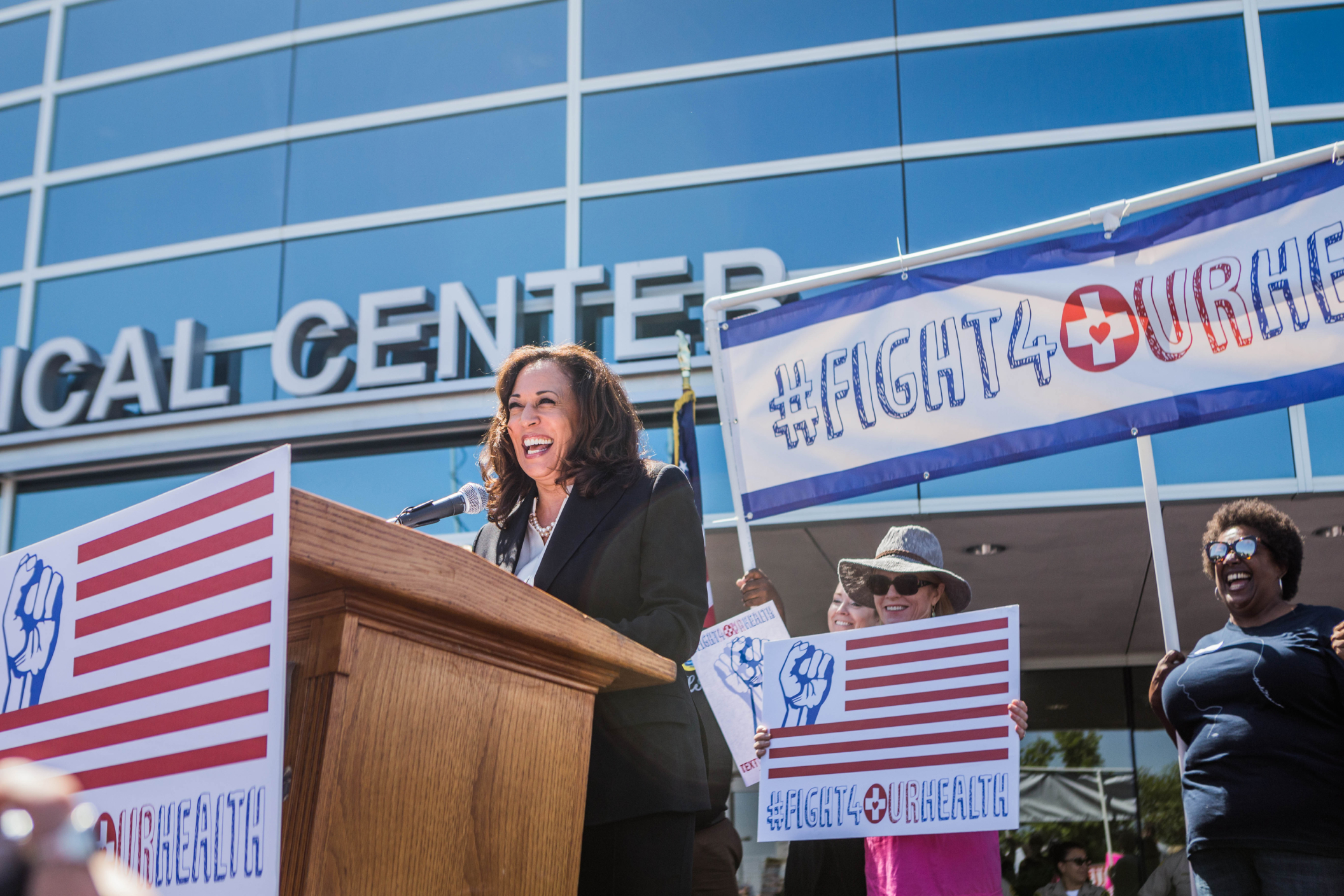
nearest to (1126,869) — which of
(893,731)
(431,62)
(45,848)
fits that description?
(893,731)

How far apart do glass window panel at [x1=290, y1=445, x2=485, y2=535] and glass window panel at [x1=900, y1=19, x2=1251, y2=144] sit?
399 centimetres

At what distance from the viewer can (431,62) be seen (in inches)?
361

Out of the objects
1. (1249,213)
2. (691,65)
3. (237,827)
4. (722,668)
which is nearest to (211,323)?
(691,65)

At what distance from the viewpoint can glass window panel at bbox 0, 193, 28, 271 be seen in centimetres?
969

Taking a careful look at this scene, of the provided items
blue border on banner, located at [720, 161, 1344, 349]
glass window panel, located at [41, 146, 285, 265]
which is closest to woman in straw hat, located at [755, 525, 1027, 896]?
blue border on banner, located at [720, 161, 1344, 349]

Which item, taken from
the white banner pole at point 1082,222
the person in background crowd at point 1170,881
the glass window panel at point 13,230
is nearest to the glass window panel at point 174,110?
the glass window panel at point 13,230

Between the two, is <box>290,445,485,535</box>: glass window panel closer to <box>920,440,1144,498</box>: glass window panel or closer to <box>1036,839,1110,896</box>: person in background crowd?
<box>920,440,1144,498</box>: glass window panel

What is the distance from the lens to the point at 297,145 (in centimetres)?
920

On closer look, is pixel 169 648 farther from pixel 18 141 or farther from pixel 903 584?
pixel 18 141

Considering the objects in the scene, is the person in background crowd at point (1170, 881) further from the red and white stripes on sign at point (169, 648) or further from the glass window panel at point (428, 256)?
the red and white stripes on sign at point (169, 648)

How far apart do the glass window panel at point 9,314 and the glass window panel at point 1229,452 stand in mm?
8771

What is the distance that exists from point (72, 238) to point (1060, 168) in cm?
779

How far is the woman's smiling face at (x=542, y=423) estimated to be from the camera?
2.31 meters

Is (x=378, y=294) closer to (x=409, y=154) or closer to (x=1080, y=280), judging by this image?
(x=409, y=154)
